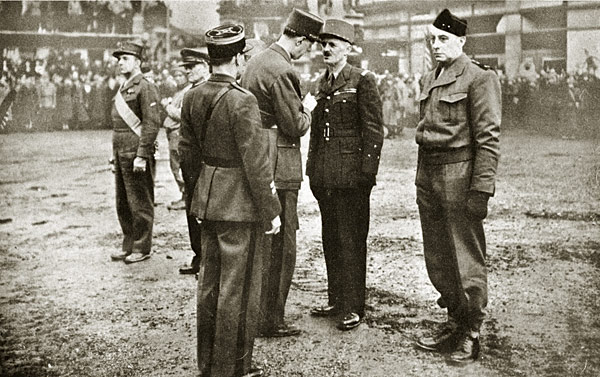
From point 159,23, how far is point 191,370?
24.1 metres

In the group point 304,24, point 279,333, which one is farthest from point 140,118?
point 279,333

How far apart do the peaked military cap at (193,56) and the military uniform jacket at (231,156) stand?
269 centimetres

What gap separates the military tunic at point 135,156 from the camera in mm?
Result: 5852

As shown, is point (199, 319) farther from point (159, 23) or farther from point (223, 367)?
point (159, 23)

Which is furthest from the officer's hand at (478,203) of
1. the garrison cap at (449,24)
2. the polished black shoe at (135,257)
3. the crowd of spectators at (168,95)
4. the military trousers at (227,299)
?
the crowd of spectators at (168,95)

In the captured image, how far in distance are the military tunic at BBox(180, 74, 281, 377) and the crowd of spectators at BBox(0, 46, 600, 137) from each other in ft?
41.5

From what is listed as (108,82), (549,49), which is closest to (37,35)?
(108,82)

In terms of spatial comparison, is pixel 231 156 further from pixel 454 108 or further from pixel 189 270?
pixel 189 270

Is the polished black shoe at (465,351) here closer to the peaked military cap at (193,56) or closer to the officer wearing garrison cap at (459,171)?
the officer wearing garrison cap at (459,171)

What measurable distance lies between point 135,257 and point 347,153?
2.61 m

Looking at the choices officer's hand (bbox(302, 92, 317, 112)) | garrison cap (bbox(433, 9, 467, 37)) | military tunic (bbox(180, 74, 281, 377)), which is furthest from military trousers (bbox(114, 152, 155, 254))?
garrison cap (bbox(433, 9, 467, 37))

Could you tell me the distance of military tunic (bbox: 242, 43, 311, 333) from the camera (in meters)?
3.94

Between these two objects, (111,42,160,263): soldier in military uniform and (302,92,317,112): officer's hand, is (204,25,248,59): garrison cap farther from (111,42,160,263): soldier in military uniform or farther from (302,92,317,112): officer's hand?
(111,42,160,263): soldier in military uniform

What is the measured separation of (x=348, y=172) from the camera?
4285 mm
